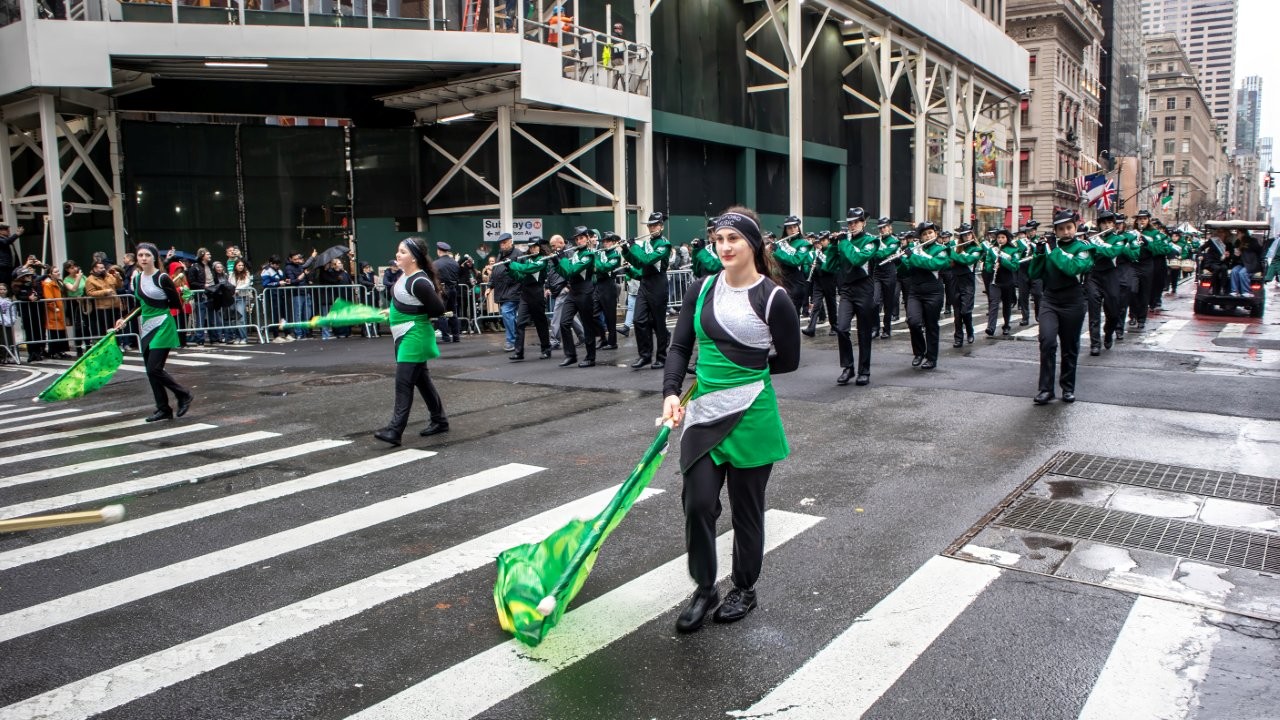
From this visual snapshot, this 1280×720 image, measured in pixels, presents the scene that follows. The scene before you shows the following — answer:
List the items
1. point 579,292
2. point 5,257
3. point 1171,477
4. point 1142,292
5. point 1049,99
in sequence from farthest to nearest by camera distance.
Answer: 1. point 1049,99
2. point 1142,292
3. point 5,257
4. point 579,292
5. point 1171,477

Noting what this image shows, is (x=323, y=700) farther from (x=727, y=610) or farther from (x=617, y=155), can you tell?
(x=617, y=155)

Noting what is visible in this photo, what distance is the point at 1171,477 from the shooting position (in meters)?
7.20

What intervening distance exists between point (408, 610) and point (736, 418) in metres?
1.96

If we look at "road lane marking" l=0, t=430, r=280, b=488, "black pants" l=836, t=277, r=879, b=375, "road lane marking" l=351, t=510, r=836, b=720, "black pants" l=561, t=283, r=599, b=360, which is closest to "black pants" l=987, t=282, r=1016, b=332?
"black pants" l=836, t=277, r=879, b=375

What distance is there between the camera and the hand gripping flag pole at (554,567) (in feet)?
13.7

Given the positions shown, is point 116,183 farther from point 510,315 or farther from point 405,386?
point 405,386

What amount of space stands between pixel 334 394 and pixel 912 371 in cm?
768

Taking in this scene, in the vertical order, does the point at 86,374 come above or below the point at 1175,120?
below

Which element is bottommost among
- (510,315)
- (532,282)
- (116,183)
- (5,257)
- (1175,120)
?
(510,315)

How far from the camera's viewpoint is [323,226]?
2553 cm

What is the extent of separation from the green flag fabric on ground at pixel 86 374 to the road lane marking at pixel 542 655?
8299 millimetres

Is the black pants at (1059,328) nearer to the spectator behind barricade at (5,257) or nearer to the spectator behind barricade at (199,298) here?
the spectator behind barricade at (199,298)

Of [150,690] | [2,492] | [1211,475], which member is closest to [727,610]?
[150,690]

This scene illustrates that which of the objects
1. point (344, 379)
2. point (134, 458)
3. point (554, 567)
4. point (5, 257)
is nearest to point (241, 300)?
point (5, 257)
